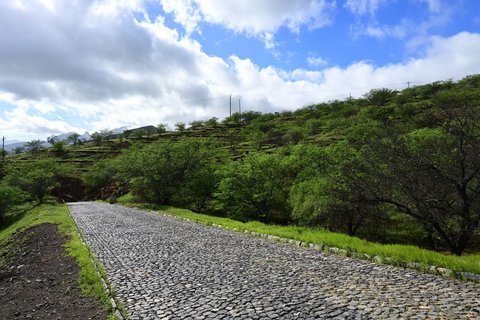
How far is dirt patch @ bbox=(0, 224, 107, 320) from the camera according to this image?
805 centimetres

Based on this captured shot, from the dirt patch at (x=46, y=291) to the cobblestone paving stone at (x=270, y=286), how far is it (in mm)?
909

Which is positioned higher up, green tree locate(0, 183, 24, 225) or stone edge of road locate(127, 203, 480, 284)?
stone edge of road locate(127, 203, 480, 284)

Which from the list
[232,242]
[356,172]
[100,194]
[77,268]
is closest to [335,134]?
[100,194]

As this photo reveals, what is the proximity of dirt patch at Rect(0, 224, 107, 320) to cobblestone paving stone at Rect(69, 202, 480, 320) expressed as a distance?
0.91m

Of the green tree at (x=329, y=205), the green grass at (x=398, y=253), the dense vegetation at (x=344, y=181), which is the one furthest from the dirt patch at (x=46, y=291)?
the green tree at (x=329, y=205)

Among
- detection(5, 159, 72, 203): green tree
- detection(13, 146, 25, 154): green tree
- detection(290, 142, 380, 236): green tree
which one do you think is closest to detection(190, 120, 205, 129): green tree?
detection(13, 146, 25, 154): green tree

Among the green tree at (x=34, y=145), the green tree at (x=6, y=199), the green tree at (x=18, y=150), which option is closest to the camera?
the green tree at (x=6, y=199)

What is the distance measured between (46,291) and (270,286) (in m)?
6.09

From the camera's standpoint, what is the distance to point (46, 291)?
987cm

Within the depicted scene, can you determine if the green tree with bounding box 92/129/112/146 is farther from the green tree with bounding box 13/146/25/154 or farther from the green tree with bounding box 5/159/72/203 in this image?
the green tree with bounding box 5/159/72/203

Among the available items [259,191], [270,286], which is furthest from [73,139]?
[270,286]

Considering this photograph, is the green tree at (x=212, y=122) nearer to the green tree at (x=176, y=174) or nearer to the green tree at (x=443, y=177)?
the green tree at (x=176, y=174)

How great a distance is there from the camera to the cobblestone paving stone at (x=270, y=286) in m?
6.75

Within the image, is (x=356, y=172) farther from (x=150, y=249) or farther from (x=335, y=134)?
(x=335, y=134)
